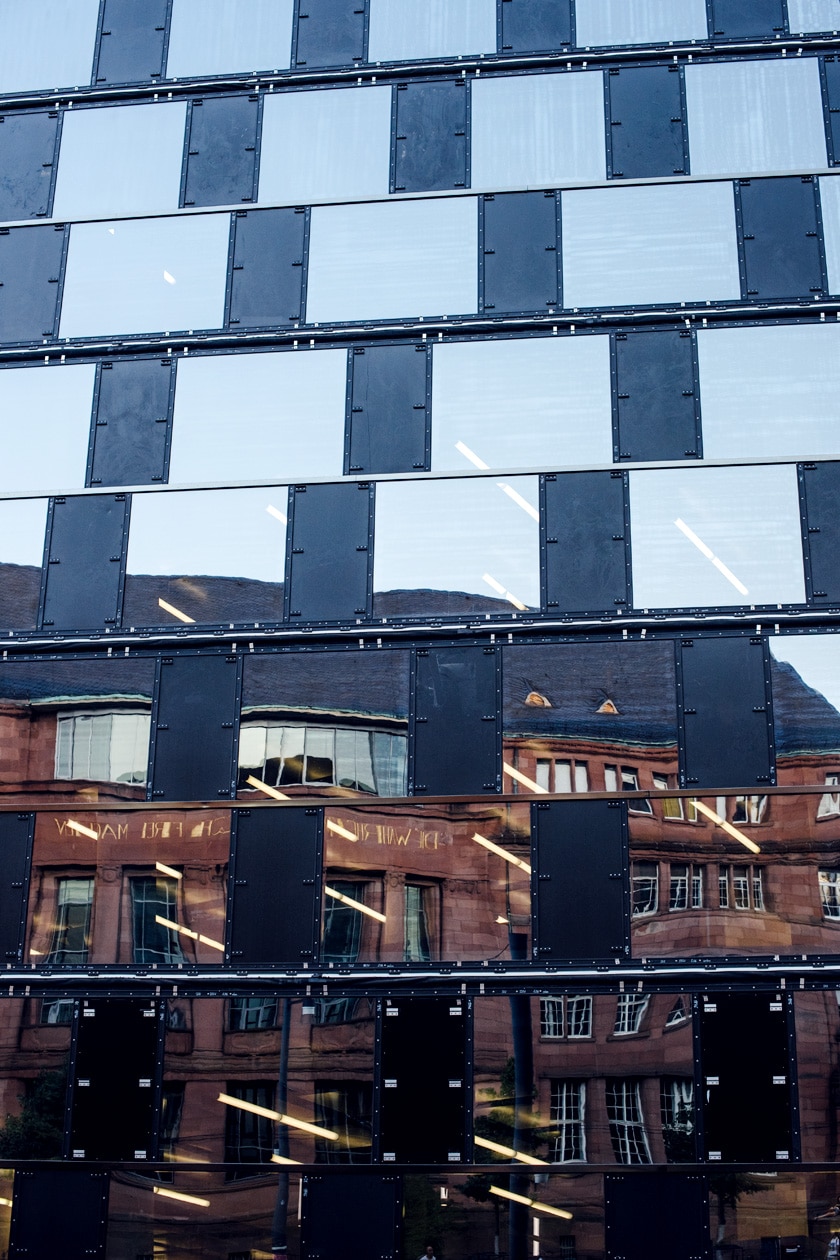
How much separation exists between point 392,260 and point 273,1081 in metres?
13.3

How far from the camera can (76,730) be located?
21.4 meters

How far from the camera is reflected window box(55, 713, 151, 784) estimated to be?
69.5ft

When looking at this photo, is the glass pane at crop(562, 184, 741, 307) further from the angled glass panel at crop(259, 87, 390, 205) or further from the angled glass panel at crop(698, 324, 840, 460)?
the angled glass panel at crop(259, 87, 390, 205)

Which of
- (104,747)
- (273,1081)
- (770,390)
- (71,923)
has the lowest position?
(273,1081)

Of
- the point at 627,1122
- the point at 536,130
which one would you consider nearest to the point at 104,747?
the point at 627,1122

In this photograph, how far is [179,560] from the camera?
22266 mm

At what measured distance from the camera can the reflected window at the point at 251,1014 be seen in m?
19.9

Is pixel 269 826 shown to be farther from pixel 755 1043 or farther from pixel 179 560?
pixel 755 1043

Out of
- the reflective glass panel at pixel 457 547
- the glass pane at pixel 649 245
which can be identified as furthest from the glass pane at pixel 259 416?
the glass pane at pixel 649 245

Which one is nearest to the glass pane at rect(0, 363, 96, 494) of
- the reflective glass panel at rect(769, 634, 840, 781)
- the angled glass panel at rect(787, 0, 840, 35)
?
the reflective glass panel at rect(769, 634, 840, 781)

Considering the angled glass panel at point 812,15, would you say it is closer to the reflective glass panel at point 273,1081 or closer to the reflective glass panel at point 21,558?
the reflective glass panel at point 21,558

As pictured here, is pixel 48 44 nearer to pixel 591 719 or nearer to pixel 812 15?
pixel 812 15

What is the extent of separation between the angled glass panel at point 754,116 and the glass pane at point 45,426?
11.1 m

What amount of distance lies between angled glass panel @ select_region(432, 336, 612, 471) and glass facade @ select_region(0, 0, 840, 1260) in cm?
7
